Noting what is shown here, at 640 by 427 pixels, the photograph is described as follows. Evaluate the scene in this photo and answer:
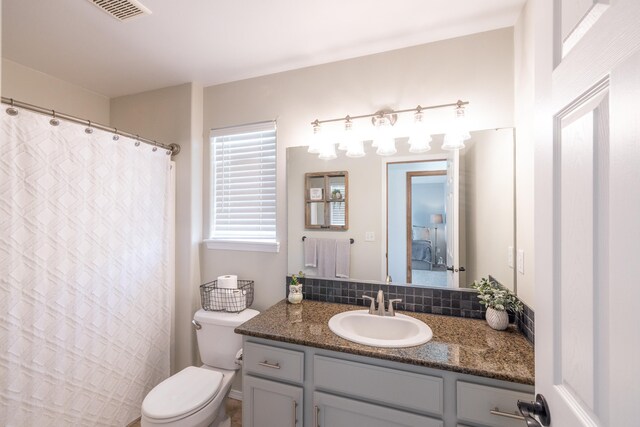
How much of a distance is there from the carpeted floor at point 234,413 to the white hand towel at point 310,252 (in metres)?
1.08

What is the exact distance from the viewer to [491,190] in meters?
1.53

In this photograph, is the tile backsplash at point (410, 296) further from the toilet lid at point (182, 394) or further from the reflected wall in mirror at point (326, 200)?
the toilet lid at point (182, 394)

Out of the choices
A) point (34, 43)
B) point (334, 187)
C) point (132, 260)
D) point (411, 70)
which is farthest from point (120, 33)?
point (411, 70)

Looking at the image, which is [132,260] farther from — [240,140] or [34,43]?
[34,43]

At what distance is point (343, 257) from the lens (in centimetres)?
182

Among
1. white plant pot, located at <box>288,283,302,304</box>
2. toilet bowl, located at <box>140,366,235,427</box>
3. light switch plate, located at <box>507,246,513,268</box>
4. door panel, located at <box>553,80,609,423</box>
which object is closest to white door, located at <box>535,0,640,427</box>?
door panel, located at <box>553,80,609,423</box>

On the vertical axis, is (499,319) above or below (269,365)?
above

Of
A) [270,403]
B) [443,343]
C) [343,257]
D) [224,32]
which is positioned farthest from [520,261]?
[224,32]

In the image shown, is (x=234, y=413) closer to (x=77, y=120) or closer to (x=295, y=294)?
(x=295, y=294)

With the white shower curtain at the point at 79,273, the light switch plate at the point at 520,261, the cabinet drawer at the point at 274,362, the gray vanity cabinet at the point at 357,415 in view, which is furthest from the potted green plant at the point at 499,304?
the white shower curtain at the point at 79,273

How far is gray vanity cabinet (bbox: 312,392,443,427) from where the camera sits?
43.9 inches

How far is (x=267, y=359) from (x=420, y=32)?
1.93 metres

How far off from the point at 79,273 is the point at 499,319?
2.24 meters

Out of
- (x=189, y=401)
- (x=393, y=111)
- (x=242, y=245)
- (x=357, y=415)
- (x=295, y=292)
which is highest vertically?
(x=393, y=111)
